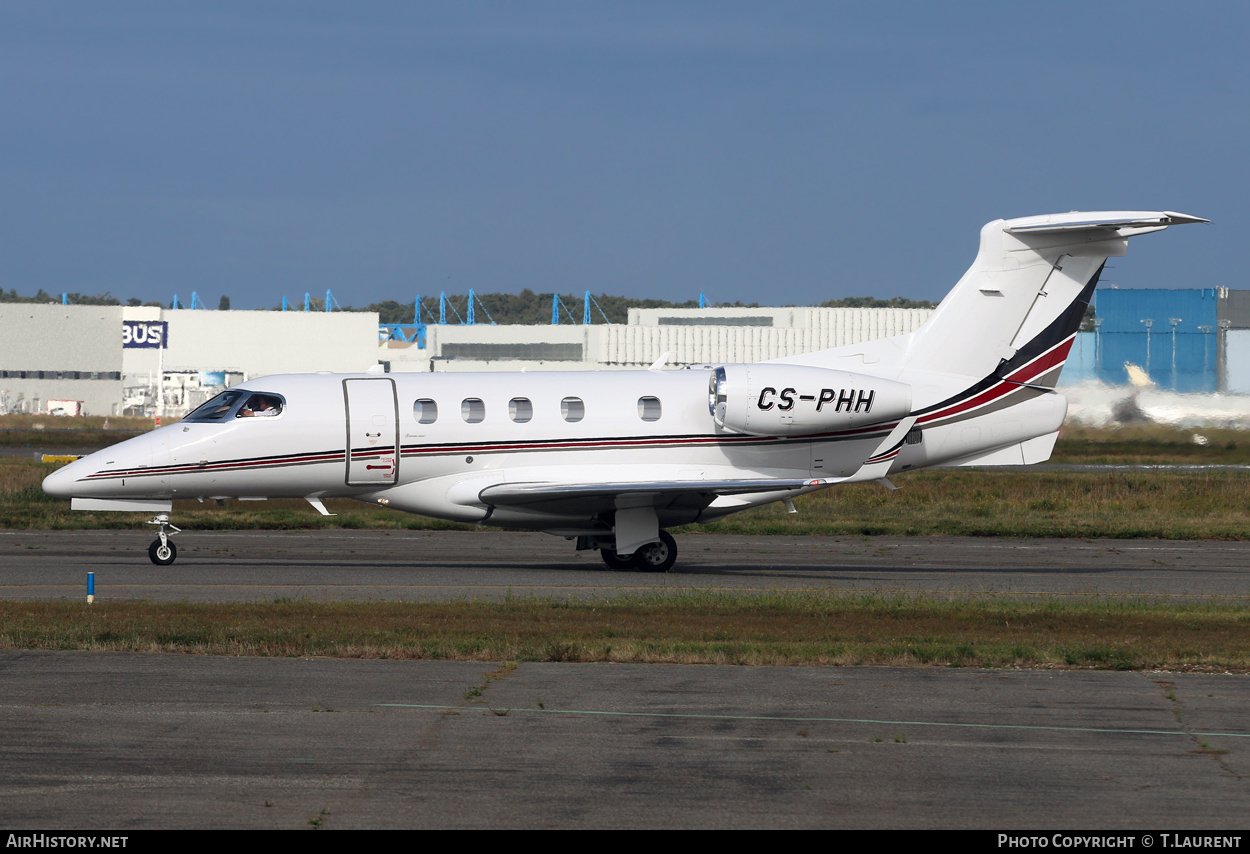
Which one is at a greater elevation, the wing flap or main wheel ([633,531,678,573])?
the wing flap

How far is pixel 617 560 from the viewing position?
73.9 ft

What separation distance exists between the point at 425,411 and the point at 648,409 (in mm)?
3840

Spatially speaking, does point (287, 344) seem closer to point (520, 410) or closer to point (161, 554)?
point (161, 554)

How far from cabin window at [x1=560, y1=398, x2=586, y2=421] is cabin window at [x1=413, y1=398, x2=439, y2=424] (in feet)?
7.10

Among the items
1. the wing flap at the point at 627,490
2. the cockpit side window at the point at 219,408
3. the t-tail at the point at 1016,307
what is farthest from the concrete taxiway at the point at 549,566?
the t-tail at the point at 1016,307

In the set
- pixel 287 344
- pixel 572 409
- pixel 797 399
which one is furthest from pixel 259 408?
pixel 287 344

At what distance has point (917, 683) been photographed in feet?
39.7

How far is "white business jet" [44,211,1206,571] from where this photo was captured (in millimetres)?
21484

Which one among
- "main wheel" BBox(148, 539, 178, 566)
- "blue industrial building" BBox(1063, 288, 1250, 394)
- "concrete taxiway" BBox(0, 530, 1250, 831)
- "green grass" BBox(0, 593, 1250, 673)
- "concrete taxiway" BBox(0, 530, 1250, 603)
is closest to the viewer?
"concrete taxiway" BBox(0, 530, 1250, 831)

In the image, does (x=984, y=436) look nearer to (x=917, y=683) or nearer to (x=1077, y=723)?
(x=917, y=683)

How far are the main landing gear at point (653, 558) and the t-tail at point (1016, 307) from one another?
544cm

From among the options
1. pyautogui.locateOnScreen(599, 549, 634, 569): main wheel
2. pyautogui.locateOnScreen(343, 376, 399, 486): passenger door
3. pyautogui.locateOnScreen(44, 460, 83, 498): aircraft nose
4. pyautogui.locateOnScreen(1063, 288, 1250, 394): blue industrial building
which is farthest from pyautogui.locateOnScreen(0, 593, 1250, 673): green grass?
pyautogui.locateOnScreen(1063, 288, 1250, 394): blue industrial building

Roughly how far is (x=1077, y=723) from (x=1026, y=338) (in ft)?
44.1

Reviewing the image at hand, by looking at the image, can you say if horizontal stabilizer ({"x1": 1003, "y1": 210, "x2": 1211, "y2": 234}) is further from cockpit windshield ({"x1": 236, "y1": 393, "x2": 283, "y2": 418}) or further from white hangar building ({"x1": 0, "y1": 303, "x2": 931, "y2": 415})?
white hangar building ({"x1": 0, "y1": 303, "x2": 931, "y2": 415})
